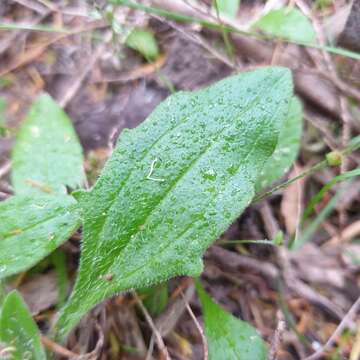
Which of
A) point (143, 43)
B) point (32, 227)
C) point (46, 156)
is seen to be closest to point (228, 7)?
point (143, 43)

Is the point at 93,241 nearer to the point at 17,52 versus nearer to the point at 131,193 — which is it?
the point at 131,193

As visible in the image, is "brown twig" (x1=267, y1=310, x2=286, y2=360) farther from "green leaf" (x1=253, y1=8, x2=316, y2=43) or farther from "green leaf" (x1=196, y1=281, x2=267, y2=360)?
"green leaf" (x1=253, y1=8, x2=316, y2=43)

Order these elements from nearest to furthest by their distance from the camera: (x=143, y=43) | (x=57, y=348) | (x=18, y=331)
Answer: (x=18, y=331) < (x=57, y=348) < (x=143, y=43)

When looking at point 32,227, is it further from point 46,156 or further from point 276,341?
point 276,341

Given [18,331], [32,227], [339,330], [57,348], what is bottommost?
[339,330]

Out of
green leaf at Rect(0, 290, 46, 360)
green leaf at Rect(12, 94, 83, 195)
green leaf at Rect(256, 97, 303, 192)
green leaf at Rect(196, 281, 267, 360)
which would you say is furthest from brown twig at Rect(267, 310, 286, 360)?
green leaf at Rect(12, 94, 83, 195)

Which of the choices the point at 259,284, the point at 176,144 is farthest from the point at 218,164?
the point at 259,284
